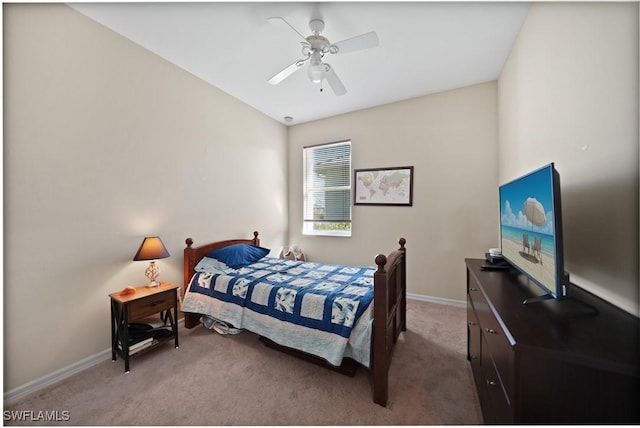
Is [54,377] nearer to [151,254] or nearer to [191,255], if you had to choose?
[151,254]

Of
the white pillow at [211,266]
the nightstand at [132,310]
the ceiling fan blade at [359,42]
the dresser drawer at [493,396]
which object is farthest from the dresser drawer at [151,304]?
the ceiling fan blade at [359,42]

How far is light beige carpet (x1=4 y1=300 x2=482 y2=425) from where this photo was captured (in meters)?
1.45

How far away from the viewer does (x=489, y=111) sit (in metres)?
2.87

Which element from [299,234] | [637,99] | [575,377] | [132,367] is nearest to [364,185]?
[299,234]

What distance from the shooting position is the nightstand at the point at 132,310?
1863mm

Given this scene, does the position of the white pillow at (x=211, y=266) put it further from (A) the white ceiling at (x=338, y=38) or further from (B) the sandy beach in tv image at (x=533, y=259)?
(B) the sandy beach in tv image at (x=533, y=259)

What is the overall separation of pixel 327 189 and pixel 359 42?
8.05ft

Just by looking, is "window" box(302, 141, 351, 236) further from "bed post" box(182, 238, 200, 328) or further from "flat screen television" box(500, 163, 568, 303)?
"flat screen television" box(500, 163, 568, 303)

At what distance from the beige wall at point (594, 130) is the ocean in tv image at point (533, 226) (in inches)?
9.7

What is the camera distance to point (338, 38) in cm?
218

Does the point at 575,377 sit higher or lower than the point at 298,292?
higher

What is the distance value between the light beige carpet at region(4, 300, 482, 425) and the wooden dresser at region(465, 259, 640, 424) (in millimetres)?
687

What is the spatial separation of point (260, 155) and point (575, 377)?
12.3 ft

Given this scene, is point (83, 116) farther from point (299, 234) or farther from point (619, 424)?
point (619, 424)
